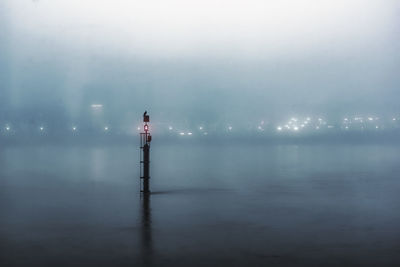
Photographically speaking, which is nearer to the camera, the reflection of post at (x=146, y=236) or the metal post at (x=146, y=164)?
the reflection of post at (x=146, y=236)

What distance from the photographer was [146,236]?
1388 centimetres

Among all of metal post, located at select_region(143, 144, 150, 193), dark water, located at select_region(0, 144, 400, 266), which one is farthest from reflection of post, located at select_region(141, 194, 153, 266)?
metal post, located at select_region(143, 144, 150, 193)

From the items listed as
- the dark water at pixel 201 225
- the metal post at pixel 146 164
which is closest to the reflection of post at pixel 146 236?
the dark water at pixel 201 225

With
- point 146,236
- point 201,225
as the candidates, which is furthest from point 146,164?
point 146,236

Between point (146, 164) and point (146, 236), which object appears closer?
point (146, 236)

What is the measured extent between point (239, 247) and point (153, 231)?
10.6 ft

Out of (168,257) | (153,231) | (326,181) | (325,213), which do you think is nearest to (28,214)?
(153,231)

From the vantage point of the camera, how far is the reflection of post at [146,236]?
37.2 ft

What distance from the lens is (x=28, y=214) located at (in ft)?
59.3

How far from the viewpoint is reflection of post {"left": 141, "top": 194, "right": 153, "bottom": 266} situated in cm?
1134

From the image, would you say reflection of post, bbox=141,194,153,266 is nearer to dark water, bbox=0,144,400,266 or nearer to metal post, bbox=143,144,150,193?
dark water, bbox=0,144,400,266

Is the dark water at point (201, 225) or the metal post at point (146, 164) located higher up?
the metal post at point (146, 164)

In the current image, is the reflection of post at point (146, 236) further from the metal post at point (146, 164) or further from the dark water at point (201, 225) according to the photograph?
the metal post at point (146, 164)

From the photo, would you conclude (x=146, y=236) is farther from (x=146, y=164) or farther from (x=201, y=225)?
(x=146, y=164)
